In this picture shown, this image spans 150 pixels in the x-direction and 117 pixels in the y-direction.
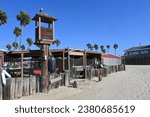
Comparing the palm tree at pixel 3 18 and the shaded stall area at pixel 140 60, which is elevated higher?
the palm tree at pixel 3 18

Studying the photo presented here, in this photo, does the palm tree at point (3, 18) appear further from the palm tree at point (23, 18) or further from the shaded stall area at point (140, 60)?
the shaded stall area at point (140, 60)

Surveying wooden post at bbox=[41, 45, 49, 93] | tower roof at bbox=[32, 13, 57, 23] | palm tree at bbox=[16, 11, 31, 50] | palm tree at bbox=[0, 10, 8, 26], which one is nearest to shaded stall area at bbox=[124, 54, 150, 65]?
palm tree at bbox=[16, 11, 31, 50]

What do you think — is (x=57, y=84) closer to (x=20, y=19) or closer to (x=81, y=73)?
(x=81, y=73)

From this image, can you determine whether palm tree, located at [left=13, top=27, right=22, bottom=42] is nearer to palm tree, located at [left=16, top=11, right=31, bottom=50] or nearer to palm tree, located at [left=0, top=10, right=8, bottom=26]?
palm tree, located at [left=16, top=11, right=31, bottom=50]

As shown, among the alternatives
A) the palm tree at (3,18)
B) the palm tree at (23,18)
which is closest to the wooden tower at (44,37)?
the palm tree at (3,18)

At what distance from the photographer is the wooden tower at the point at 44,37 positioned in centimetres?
1362

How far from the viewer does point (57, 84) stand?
15.1 meters

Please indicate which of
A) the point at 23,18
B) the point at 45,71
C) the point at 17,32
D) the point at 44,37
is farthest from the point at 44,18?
the point at 17,32

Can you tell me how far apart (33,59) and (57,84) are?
553 inches

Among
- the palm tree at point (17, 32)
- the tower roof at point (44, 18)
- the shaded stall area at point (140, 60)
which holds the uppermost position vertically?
the palm tree at point (17, 32)

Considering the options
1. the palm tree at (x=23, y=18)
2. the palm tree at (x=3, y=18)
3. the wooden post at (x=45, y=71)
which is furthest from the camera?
the palm tree at (x=23, y=18)

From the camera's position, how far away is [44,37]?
48.4ft

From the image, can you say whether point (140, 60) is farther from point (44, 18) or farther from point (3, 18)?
point (44, 18)

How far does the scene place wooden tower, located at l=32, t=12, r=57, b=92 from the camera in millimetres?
13625
